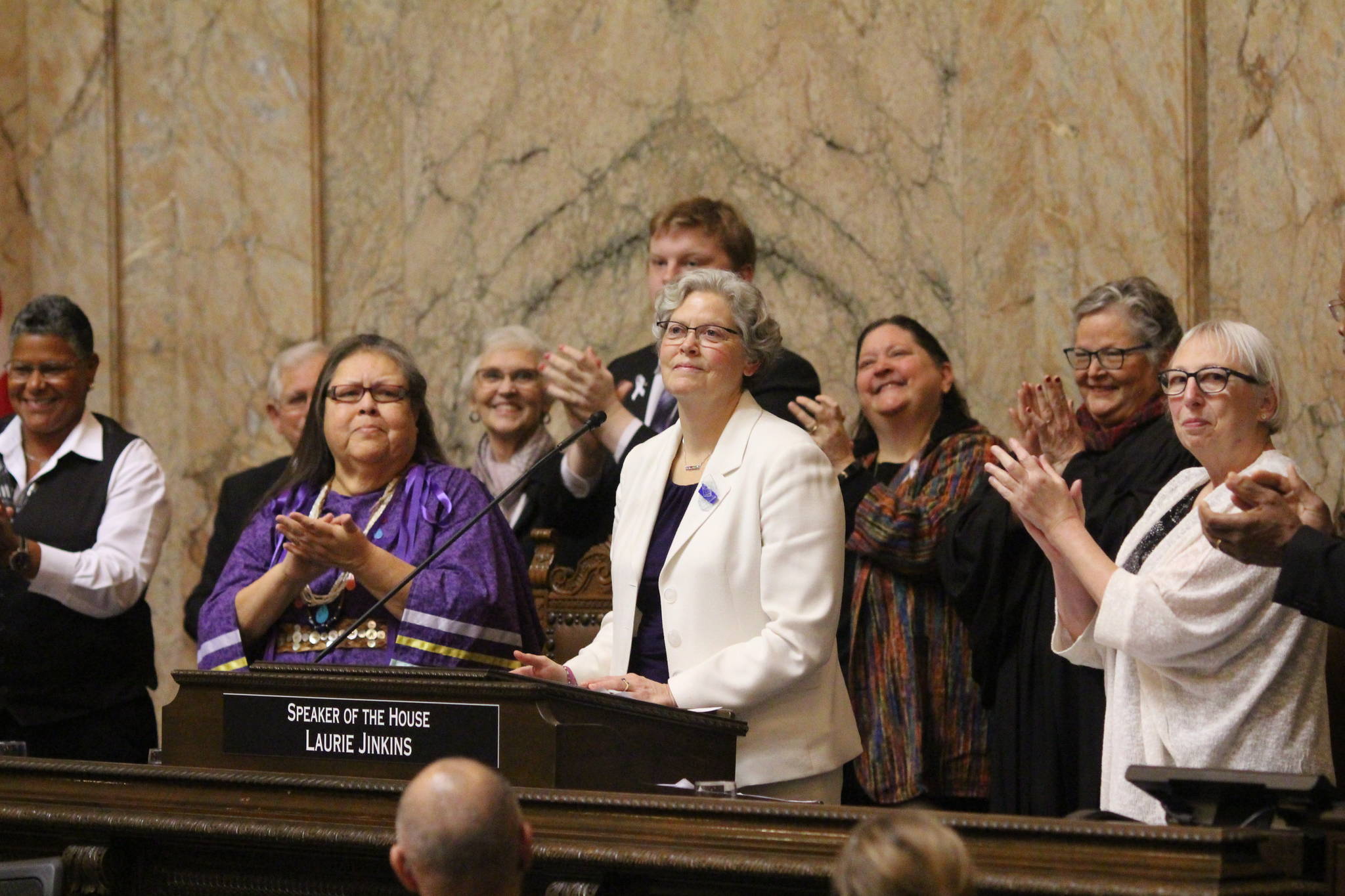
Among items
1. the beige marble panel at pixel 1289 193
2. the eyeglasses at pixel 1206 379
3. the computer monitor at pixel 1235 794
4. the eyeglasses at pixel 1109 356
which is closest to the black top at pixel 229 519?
the eyeglasses at pixel 1109 356

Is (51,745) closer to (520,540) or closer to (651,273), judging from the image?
(520,540)

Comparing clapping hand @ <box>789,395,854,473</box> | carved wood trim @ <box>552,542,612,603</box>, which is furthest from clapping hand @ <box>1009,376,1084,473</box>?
carved wood trim @ <box>552,542,612,603</box>

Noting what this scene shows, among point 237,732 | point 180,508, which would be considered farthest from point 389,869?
point 180,508

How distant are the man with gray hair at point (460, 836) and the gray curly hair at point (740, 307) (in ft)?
6.44

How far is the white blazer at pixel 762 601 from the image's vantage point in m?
3.67

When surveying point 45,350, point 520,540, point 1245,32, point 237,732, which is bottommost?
point 237,732

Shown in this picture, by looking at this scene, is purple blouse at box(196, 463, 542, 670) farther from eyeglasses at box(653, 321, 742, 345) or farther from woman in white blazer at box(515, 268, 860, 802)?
eyeglasses at box(653, 321, 742, 345)

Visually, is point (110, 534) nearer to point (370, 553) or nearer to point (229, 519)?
point (229, 519)

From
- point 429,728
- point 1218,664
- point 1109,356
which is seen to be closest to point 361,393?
point 429,728

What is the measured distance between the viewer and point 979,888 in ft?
8.68

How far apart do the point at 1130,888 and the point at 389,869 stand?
4.18ft

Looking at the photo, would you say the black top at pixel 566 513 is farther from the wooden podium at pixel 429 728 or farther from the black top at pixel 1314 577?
the black top at pixel 1314 577

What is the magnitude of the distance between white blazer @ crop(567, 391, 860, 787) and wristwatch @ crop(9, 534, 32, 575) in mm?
1674

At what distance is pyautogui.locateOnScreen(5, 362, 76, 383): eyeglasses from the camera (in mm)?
5117
